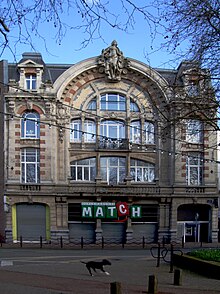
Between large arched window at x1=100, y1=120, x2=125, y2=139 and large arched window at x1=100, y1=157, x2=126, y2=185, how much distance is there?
2001 mm

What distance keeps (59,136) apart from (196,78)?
2651 centimetres

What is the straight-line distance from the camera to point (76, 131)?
44844mm

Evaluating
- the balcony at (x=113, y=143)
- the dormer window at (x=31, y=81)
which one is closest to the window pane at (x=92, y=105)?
the balcony at (x=113, y=143)

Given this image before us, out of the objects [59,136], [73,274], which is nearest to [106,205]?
[59,136]

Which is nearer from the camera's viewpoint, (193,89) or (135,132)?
(193,89)

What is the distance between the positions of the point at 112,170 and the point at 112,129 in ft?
11.8

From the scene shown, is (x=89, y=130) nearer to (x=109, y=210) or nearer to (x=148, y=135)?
(x=148, y=135)

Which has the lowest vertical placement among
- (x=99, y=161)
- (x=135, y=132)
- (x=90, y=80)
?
(x=99, y=161)

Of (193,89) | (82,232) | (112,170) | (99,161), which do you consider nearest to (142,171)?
(112,170)

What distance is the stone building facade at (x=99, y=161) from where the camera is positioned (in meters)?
43.2

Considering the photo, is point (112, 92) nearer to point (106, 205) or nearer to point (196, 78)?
point (106, 205)

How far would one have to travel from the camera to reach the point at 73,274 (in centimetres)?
1855

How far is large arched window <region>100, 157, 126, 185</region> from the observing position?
44.7 m

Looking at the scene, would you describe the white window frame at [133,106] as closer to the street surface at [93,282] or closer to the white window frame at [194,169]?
the white window frame at [194,169]
